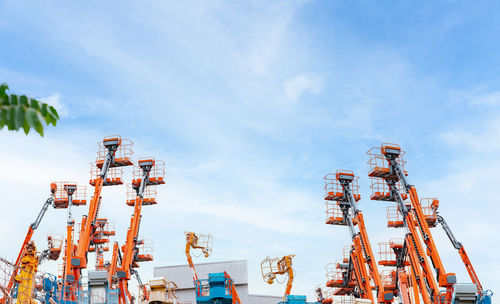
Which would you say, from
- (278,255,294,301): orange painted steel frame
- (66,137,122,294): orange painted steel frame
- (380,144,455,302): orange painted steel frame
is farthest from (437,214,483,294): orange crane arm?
(66,137,122,294): orange painted steel frame

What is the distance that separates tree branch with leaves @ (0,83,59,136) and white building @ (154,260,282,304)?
49.2 metres

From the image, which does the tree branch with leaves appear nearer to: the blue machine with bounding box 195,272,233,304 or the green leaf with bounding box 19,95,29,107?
the green leaf with bounding box 19,95,29,107

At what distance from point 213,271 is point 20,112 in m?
51.0

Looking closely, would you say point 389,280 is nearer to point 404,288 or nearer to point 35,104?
point 404,288

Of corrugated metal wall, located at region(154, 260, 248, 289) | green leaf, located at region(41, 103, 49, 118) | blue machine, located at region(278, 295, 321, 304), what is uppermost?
corrugated metal wall, located at region(154, 260, 248, 289)

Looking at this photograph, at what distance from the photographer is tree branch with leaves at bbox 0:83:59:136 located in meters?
6.22

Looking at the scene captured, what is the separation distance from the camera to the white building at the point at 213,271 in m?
54.3

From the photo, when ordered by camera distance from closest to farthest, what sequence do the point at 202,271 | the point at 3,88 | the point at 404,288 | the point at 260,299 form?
1. the point at 3,88
2. the point at 404,288
3. the point at 260,299
4. the point at 202,271

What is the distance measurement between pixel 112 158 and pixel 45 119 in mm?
39726

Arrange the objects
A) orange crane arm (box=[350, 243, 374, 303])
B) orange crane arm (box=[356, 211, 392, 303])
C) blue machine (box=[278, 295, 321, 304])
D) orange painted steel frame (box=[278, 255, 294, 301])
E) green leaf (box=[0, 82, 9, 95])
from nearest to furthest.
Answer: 1. green leaf (box=[0, 82, 9, 95])
2. blue machine (box=[278, 295, 321, 304])
3. orange painted steel frame (box=[278, 255, 294, 301])
4. orange crane arm (box=[356, 211, 392, 303])
5. orange crane arm (box=[350, 243, 374, 303])

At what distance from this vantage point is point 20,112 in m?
6.25

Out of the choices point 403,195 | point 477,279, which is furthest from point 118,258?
point 477,279

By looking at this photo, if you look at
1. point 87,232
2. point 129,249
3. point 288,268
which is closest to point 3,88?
point 288,268

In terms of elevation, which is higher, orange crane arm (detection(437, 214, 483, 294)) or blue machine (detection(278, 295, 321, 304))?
orange crane arm (detection(437, 214, 483, 294))
